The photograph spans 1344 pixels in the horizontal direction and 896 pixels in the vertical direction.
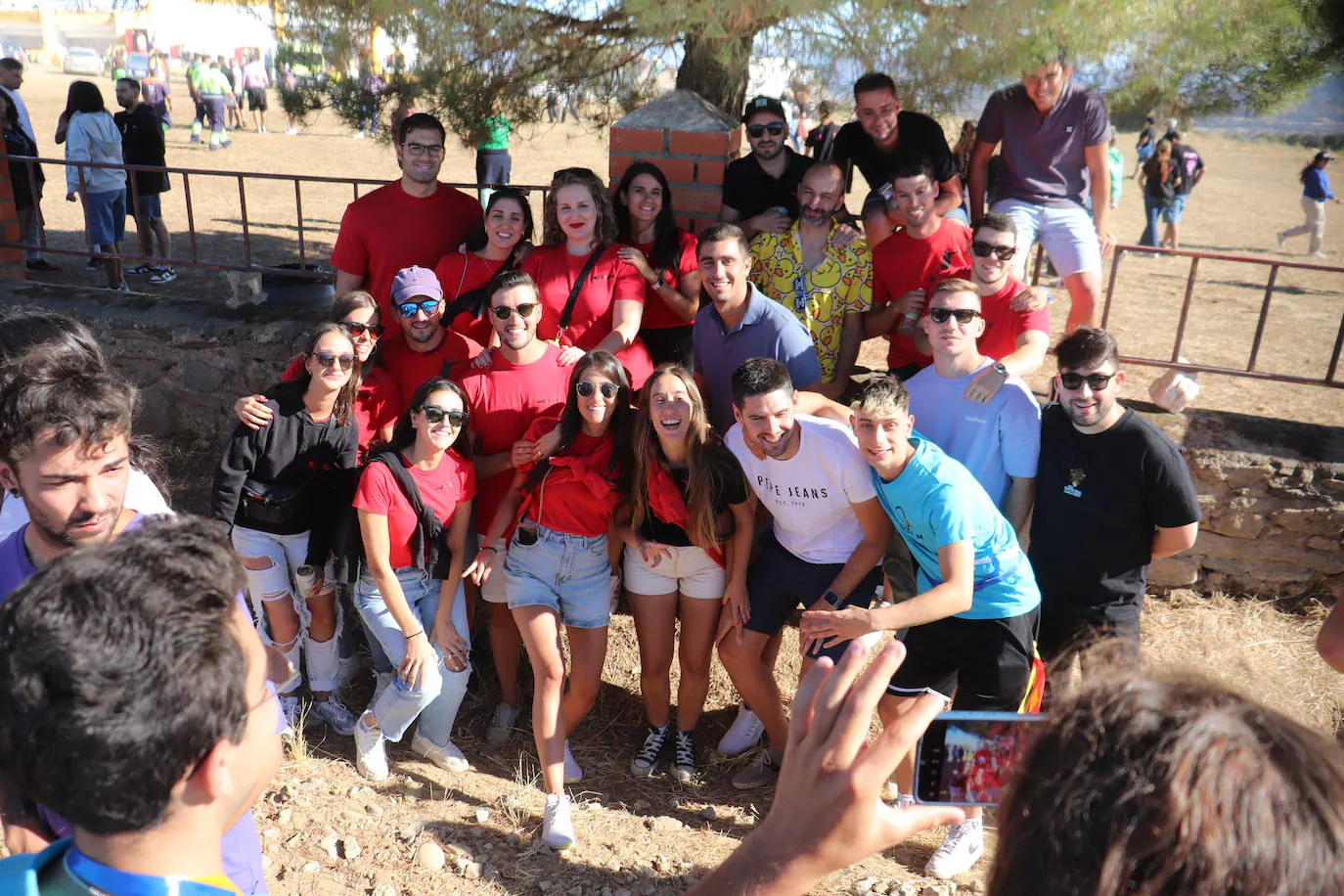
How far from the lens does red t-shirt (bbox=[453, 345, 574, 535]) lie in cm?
367

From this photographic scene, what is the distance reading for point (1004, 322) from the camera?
376cm

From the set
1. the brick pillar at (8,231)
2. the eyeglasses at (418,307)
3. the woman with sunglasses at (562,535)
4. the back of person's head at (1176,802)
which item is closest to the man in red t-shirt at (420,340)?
the eyeglasses at (418,307)

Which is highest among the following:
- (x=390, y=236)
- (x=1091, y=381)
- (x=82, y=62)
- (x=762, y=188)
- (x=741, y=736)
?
(x=82, y=62)

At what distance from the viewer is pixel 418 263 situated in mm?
4254

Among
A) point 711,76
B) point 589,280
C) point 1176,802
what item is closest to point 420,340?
point 589,280

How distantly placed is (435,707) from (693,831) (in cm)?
106

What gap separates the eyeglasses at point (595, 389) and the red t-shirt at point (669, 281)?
27.7 inches

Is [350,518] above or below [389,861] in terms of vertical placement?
above

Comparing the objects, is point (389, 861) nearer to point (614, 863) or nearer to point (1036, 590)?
point (614, 863)

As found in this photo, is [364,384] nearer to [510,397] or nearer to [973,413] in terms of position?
[510,397]

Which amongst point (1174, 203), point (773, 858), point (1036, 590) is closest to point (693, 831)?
point (1036, 590)

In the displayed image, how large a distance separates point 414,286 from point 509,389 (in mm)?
529

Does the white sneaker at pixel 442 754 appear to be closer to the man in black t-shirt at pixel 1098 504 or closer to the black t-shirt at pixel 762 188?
the man in black t-shirt at pixel 1098 504

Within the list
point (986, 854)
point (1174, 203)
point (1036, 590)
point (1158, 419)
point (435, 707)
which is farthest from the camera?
point (1174, 203)
